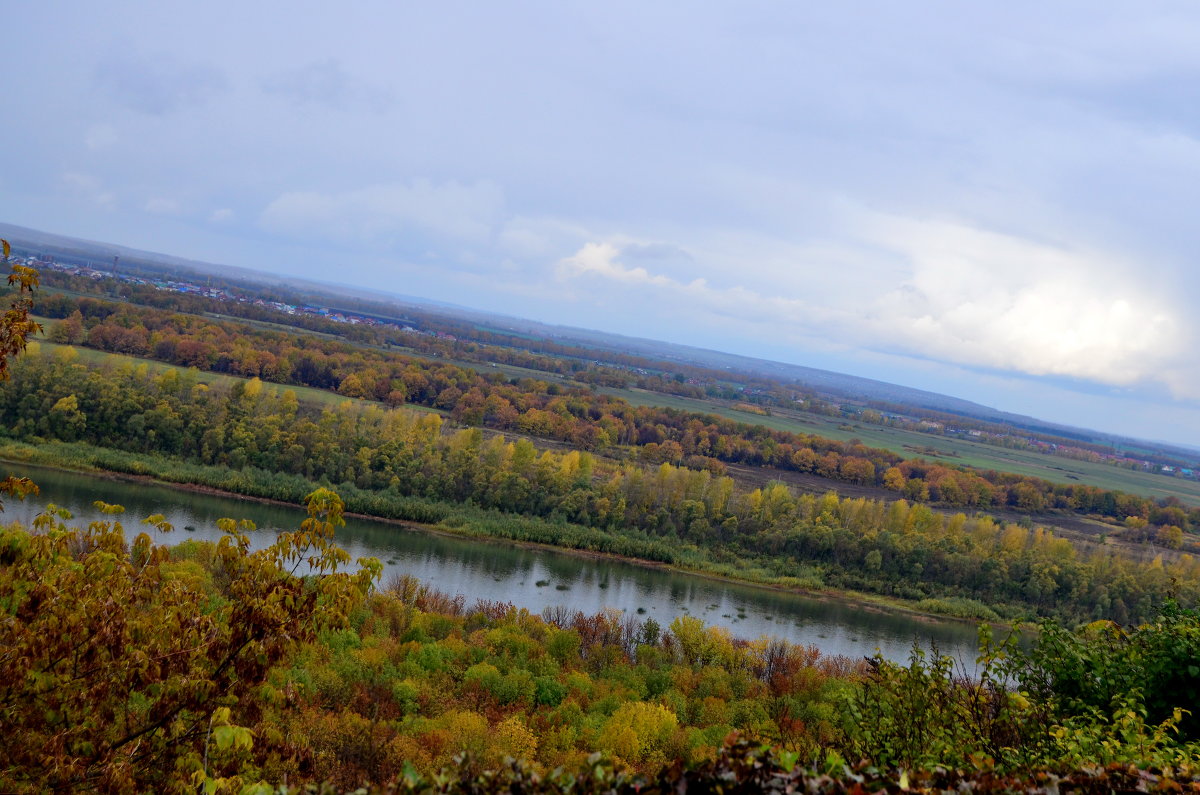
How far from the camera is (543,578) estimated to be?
95.6 feet

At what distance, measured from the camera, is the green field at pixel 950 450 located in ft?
261

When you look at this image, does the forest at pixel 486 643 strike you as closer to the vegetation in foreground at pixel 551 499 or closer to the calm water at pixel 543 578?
the vegetation in foreground at pixel 551 499

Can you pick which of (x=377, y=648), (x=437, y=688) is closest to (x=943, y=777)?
(x=437, y=688)

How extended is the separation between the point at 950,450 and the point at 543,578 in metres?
75.6

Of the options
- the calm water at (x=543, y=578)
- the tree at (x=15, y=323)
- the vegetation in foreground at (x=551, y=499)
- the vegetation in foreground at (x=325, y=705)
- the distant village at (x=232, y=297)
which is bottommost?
the calm water at (x=543, y=578)

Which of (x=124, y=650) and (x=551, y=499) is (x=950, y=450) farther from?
(x=124, y=650)

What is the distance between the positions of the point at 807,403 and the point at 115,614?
397 feet


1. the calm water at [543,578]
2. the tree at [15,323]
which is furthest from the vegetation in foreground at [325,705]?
the calm water at [543,578]

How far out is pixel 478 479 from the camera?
37125mm

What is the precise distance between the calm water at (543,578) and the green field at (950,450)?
45.1 meters

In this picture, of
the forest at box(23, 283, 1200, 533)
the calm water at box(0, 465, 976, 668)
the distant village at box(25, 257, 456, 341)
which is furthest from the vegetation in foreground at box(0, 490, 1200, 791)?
the distant village at box(25, 257, 456, 341)

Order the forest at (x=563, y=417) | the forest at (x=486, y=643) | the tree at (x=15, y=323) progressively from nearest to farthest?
the forest at (x=486, y=643)
the tree at (x=15, y=323)
the forest at (x=563, y=417)

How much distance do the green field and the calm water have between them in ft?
148

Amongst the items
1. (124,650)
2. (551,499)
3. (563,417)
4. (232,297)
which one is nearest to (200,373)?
(563,417)
